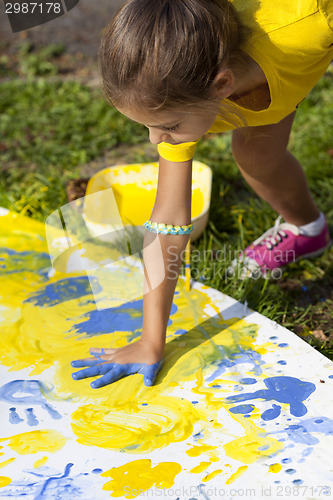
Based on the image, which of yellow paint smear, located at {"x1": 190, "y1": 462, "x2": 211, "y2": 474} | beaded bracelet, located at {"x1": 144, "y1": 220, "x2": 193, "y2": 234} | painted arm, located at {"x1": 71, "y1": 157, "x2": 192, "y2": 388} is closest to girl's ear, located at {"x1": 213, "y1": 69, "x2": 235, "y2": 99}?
painted arm, located at {"x1": 71, "y1": 157, "x2": 192, "y2": 388}

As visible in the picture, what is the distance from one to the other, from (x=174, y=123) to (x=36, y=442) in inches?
28.5

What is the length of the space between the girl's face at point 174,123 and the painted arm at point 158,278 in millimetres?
174

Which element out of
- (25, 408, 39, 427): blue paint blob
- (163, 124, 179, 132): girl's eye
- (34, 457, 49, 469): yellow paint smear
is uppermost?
(163, 124, 179, 132): girl's eye

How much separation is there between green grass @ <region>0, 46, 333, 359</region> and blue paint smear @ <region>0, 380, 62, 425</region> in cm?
64

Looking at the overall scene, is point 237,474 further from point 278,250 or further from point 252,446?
point 278,250

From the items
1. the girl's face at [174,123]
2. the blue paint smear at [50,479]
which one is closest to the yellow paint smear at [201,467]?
the blue paint smear at [50,479]

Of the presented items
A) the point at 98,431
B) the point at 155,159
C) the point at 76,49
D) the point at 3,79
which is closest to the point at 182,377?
the point at 98,431

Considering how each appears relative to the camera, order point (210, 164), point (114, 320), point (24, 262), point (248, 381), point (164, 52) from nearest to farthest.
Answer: point (164, 52) < point (248, 381) < point (114, 320) < point (24, 262) < point (210, 164)

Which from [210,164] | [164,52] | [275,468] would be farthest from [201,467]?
[210,164]

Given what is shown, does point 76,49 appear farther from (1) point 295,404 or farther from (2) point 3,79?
(1) point 295,404

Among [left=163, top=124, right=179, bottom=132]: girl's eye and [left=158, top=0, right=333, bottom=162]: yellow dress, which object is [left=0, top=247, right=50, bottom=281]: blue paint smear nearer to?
[left=158, top=0, right=333, bottom=162]: yellow dress

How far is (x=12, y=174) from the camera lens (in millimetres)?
2564

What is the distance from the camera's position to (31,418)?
1396 mm

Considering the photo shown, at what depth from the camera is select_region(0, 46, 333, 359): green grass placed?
6.31 feet
